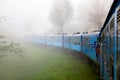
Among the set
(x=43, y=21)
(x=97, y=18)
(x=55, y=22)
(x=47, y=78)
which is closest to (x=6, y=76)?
(x=47, y=78)

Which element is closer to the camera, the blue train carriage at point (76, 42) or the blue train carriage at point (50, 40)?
the blue train carriage at point (76, 42)

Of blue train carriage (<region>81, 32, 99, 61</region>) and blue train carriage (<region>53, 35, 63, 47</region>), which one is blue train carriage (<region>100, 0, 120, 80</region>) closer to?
blue train carriage (<region>81, 32, 99, 61</region>)

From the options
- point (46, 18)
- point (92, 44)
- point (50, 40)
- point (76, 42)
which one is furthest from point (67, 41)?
point (46, 18)

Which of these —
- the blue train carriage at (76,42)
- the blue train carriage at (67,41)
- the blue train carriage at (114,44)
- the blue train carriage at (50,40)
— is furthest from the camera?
the blue train carriage at (50,40)

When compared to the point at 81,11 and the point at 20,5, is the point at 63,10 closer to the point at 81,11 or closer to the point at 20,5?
the point at 81,11

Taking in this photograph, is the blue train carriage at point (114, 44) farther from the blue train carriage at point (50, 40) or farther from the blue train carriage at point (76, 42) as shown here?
the blue train carriage at point (50, 40)

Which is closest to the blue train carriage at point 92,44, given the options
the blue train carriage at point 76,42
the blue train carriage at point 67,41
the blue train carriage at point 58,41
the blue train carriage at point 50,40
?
the blue train carriage at point 76,42

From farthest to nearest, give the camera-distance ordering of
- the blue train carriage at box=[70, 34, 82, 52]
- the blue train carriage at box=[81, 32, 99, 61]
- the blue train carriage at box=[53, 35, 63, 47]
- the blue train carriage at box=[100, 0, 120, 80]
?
1. the blue train carriage at box=[53, 35, 63, 47]
2. the blue train carriage at box=[70, 34, 82, 52]
3. the blue train carriage at box=[81, 32, 99, 61]
4. the blue train carriage at box=[100, 0, 120, 80]


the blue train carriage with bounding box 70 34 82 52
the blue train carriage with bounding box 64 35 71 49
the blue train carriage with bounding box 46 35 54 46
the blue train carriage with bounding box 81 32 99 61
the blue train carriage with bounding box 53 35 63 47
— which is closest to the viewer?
the blue train carriage with bounding box 81 32 99 61

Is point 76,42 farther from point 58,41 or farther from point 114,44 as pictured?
point 114,44

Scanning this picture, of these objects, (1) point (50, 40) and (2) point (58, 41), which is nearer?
(2) point (58, 41)

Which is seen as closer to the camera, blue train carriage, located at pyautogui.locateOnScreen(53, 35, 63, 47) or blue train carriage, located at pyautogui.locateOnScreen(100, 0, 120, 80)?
blue train carriage, located at pyautogui.locateOnScreen(100, 0, 120, 80)

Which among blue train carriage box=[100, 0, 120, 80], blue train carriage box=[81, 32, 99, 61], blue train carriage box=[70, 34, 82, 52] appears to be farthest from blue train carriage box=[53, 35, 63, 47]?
blue train carriage box=[100, 0, 120, 80]

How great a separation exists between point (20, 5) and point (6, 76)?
12316 centimetres
